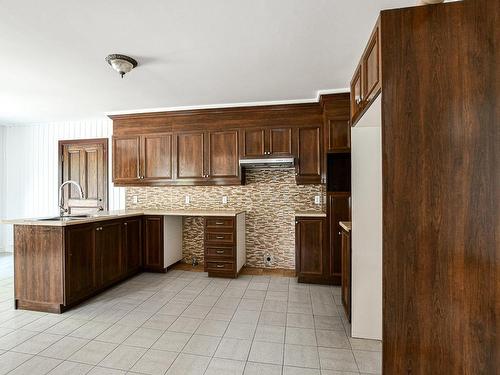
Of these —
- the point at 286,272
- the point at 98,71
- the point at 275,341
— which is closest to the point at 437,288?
the point at 275,341

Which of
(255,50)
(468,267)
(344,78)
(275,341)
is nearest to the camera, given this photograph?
(468,267)

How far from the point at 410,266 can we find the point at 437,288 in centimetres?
14

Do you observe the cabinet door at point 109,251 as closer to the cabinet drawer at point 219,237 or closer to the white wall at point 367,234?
the cabinet drawer at point 219,237

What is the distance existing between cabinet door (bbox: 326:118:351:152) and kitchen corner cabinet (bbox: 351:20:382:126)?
133cm

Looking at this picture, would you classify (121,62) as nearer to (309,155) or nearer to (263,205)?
(309,155)

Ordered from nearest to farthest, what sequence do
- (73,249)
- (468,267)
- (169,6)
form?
1. (468,267)
2. (169,6)
3. (73,249)

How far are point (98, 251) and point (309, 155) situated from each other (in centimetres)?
303

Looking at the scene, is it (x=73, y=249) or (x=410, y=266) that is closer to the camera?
(x=410, y=266)

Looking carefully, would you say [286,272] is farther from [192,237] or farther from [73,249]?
[73,249]

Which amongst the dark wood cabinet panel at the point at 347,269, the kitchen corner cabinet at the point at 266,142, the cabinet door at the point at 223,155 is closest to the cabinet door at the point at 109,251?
the cabinet door at the point at 223,155

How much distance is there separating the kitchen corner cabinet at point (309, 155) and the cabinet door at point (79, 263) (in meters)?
2.78

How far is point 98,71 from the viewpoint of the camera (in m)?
2.88

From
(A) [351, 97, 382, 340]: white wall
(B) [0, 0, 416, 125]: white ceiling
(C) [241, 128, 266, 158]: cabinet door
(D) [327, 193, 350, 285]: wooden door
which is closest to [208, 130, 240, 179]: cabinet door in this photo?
(C) [241, 128, 266, 158]: cabinet door

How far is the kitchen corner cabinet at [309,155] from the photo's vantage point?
369cm
